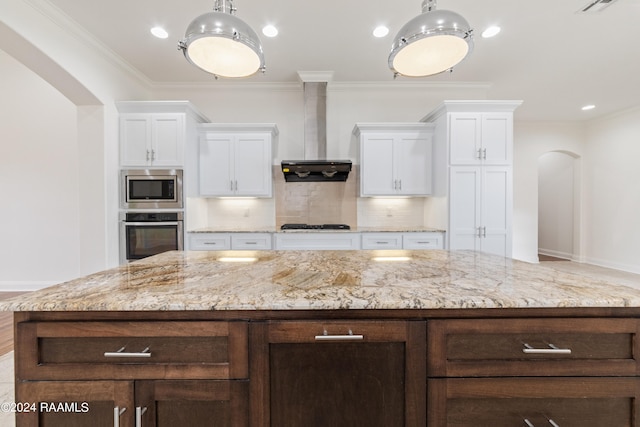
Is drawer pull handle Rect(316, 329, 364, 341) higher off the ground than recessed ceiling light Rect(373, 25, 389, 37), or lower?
lower

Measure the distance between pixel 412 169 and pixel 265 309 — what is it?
335 centimetres

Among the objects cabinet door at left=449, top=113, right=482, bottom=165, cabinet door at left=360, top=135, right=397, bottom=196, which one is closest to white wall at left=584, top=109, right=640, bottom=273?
cabinet door at left=449, top=113, right=482, bottom=165

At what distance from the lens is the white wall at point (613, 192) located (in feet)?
16.4

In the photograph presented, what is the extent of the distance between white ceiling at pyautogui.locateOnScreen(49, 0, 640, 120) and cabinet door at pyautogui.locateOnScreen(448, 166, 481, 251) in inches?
56.8

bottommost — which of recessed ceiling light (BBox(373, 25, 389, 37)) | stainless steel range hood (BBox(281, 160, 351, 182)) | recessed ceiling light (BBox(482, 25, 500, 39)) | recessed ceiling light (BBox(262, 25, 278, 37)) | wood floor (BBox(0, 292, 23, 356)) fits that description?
wood floor (BBox(0, 292, 23, 356))

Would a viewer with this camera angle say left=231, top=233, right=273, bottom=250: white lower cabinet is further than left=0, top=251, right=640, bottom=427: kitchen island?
Yes

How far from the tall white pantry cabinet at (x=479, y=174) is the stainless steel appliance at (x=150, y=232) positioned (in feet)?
10.9

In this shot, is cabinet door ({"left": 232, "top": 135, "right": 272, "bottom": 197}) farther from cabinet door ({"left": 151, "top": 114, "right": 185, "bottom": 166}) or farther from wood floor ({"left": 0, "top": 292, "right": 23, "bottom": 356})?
wood floor ({"left": 0, "top": 292, "right": 23, "bottom": 356})

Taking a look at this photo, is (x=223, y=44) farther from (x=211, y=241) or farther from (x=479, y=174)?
(x=479, y=174)

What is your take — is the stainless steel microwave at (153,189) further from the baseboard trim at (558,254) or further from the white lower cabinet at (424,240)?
the baseboard trim at (558,254)

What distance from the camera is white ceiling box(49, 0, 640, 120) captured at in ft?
8.45

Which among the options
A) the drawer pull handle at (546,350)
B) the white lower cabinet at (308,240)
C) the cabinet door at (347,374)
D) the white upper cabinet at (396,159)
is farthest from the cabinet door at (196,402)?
the white upper cabinet at (396,159)

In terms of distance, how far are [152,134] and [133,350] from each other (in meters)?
3.22

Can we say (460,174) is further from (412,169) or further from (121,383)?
(121,383)
